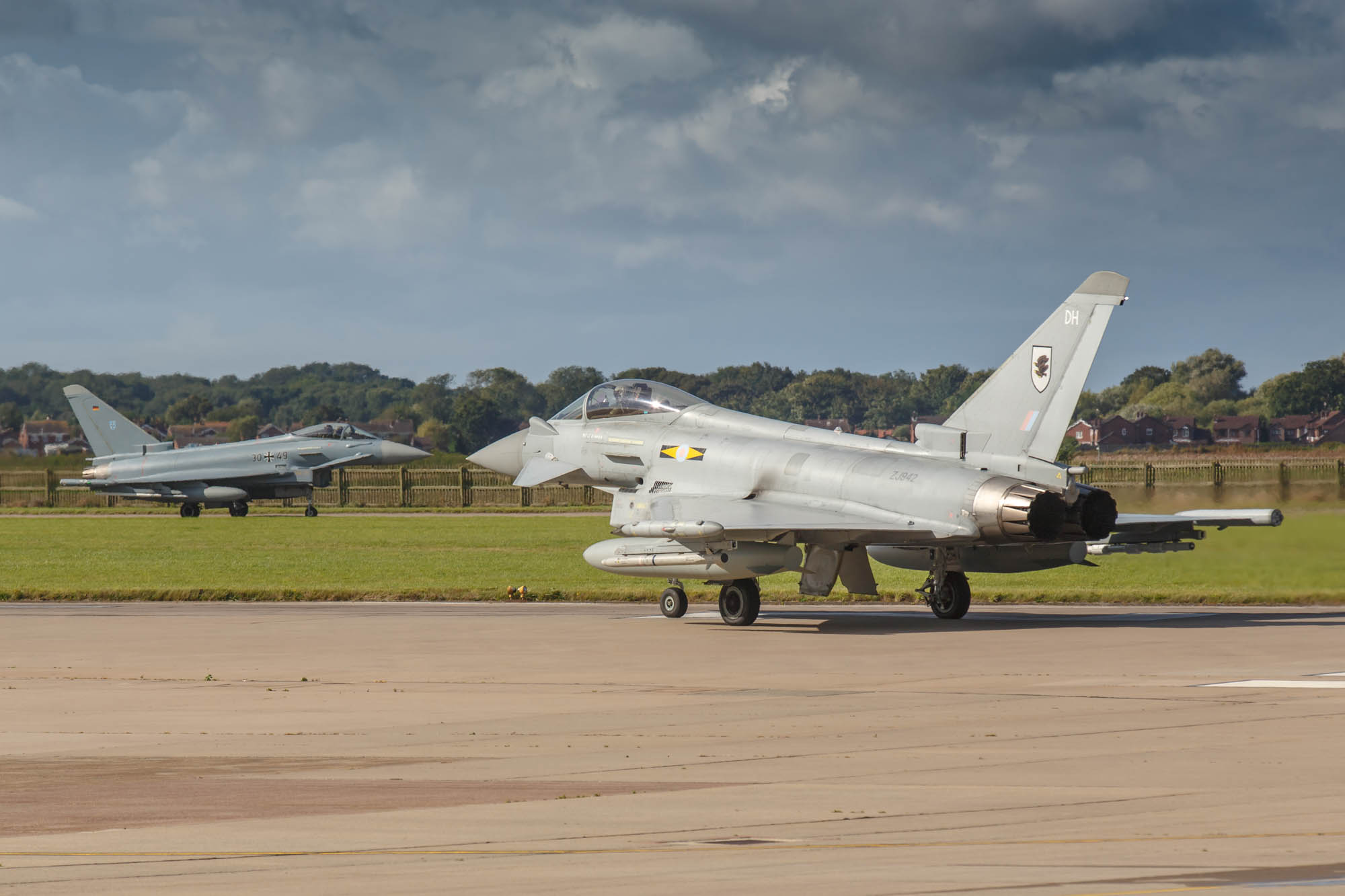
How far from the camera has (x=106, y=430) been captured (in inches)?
2512

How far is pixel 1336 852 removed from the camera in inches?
261

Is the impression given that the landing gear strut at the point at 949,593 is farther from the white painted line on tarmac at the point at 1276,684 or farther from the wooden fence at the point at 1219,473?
the white painted line on tarmac at the point at 1276,684

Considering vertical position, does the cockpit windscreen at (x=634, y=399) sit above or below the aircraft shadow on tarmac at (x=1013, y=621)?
above

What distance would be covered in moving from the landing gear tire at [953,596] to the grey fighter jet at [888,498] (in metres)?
0.02

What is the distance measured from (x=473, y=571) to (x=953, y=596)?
12966 mm

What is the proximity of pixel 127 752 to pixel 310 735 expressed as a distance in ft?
4.30

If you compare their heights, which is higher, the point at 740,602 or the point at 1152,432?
the point at 1152,432

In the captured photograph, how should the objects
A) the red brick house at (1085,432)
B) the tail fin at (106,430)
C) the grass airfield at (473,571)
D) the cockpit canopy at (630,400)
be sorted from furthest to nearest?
1. the red brick house at (1085,432)
2. the tail fin at (106,430)
3. the cockpit canopy at (630,400)
4. the grass airfield at (473,571)

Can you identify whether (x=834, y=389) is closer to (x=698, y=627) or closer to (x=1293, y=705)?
(x=698, y=627)

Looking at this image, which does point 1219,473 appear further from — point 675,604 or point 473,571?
point 675,604

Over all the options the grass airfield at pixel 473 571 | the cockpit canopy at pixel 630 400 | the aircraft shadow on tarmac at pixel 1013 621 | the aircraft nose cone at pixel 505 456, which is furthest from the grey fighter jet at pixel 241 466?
the aircraft shadow on tarmac at pixel 1013 621

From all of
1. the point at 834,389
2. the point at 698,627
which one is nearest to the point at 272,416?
the point at 834,389

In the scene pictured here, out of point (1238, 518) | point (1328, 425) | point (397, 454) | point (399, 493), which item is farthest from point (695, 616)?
point (1328, 425)

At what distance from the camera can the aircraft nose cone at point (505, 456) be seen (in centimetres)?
2441
